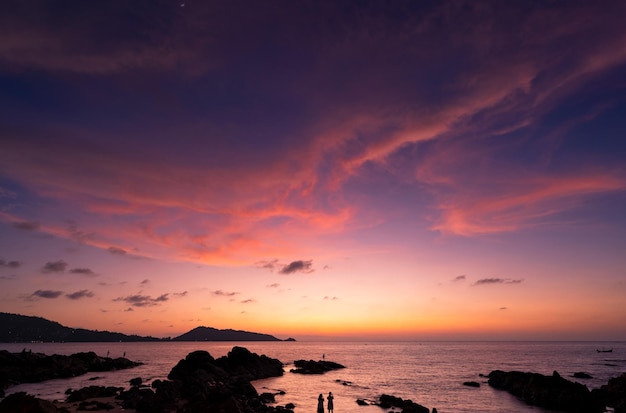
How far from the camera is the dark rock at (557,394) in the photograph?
51.5 metres

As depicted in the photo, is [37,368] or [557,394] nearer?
[557,394]

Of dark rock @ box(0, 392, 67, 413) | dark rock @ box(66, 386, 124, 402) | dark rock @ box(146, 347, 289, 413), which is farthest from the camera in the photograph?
dark rock @ box(66, 386, 124, 402)

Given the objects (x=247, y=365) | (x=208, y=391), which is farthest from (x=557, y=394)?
(x=247, y=365)

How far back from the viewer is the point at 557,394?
5347cm

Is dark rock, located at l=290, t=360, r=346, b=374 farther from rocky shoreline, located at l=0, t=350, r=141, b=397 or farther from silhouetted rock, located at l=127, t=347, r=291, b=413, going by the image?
rocky shoreline, located at l=0, t=350, r=141, b=397

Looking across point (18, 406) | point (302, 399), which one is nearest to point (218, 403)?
point (18, 406)

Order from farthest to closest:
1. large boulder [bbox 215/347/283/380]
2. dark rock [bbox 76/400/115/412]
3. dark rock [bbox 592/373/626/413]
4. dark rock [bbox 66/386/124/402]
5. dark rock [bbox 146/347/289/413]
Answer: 1. large boulder [bbox 215/347/283/380]
2. dark rock [bbox 592/373/626/413]
3. dark rock [bbox 66/386/124/402]
4. dark rock [bbox 76/400/115/412]
5. dark rock [bbox 146/347/289/413]

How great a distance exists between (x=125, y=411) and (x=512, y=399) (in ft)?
186

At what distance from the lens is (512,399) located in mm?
61719

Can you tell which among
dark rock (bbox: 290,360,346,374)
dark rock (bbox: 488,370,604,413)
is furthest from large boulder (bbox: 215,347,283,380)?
dark rock (bbox: 488,370,604,413)

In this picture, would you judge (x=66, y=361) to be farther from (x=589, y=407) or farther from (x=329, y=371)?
(x=589, y=407)

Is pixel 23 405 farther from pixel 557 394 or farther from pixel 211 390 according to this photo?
pixel 557 394

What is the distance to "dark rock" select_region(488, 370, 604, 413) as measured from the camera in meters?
51.5

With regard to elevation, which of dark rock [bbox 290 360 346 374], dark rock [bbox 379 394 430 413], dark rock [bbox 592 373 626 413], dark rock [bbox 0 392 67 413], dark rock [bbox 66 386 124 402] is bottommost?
dark rock [bbox 290 360 346 374]
